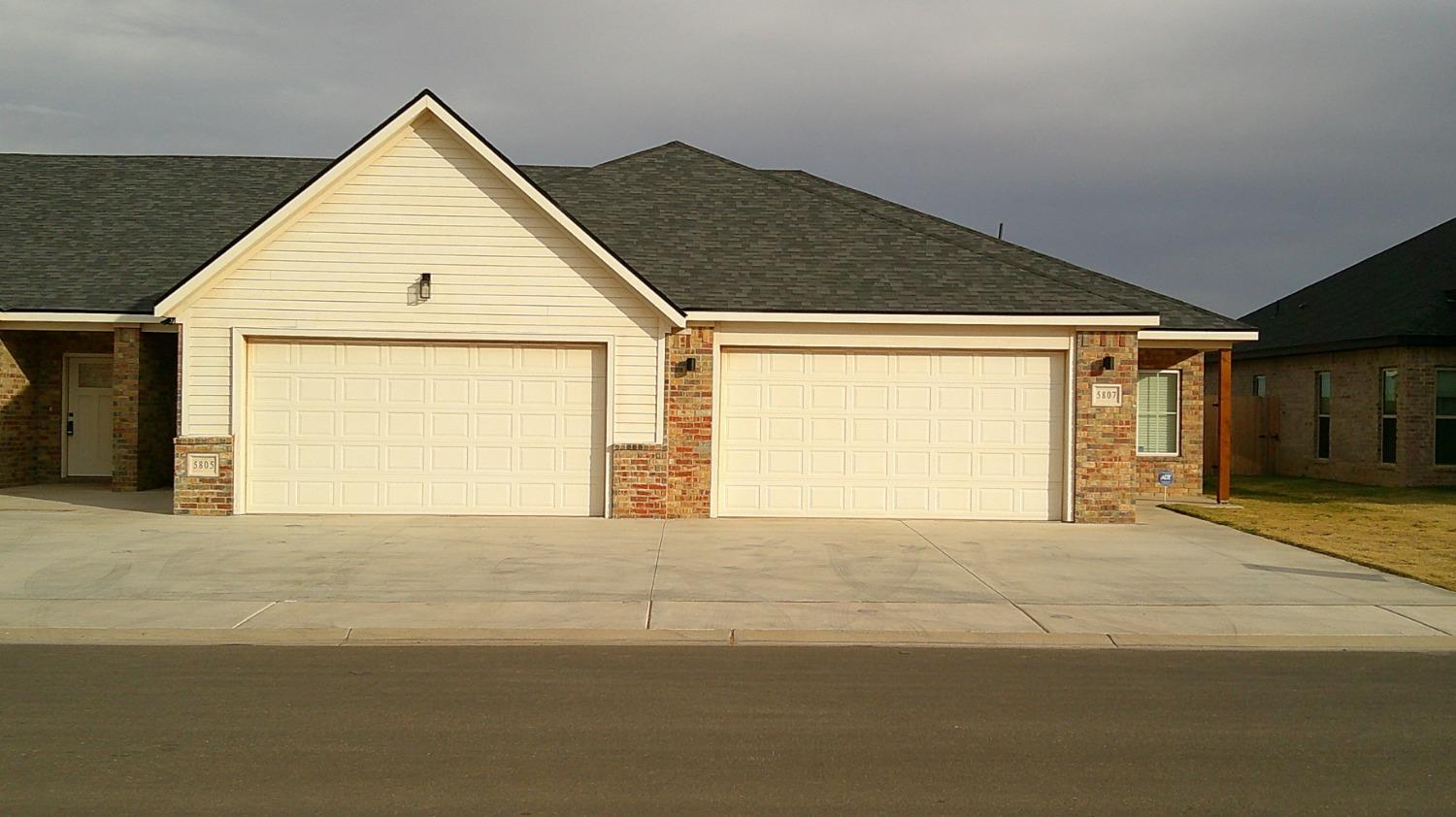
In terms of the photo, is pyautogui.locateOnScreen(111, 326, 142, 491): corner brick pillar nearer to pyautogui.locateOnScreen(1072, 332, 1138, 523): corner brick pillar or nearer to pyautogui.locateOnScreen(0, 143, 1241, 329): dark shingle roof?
pyautogui.locateOnScreen(0, 143, 1241, 329): dark shingle roof

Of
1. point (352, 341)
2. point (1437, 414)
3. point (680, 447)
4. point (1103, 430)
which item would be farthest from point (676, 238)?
point (1437, 414)

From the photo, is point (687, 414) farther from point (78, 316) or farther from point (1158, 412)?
point (1158, 412)

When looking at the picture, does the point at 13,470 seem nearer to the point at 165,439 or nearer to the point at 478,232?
the point at 165,439

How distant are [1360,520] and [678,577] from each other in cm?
1147

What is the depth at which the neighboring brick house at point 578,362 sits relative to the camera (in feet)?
50.1

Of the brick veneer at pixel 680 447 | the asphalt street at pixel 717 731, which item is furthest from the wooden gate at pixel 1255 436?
the asphalt street at pixel 717 731

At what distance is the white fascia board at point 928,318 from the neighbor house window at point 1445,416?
10.3 meters

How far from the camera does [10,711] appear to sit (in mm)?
6711

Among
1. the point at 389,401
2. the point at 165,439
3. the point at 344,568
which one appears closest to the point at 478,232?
the point at 389,401

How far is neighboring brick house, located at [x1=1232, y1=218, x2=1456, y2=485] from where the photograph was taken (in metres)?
22.2

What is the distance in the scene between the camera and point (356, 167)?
15.2m

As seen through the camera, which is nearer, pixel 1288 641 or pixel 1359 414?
pixel 1288 641

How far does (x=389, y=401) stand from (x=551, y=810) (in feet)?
37.1

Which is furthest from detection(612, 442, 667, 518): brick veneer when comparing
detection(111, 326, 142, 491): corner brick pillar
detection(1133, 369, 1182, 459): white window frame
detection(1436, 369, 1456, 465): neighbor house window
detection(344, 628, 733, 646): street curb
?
detection(1436, 369, 1456, 465): neighbor house window
